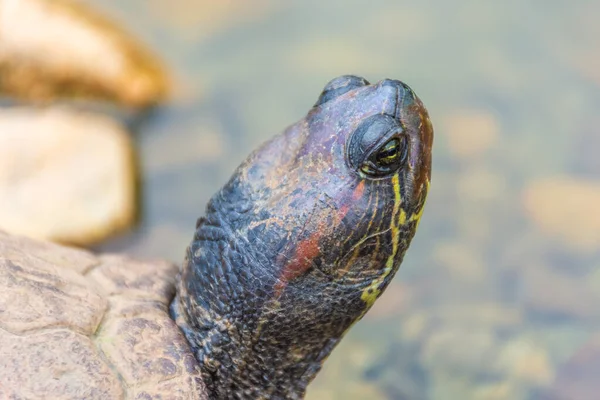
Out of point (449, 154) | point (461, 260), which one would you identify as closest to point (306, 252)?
point (461, 260)

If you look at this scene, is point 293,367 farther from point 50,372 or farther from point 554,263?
point 554,263

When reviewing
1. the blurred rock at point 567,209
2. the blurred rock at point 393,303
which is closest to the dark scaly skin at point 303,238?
the blurred rock at point 393,303

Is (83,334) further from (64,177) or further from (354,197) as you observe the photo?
(64,177)

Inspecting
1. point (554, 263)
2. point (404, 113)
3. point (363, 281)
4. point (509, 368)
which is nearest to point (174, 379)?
point (363, 281)

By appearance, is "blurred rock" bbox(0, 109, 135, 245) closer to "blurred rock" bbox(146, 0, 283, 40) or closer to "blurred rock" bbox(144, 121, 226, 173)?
"blurred rock" bbox(144, 121, 226, 173)

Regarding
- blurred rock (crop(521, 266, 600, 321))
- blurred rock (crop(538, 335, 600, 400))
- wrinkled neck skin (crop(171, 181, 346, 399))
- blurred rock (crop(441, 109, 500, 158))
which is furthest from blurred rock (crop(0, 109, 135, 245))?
blurred rock (crop(538, 335, 600, 400))

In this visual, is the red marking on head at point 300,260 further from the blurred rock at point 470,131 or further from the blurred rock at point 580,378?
the blurred rock at point 470,131
